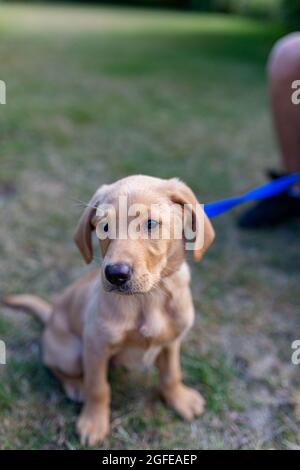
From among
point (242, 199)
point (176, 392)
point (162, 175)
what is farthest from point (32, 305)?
point (162, 175)

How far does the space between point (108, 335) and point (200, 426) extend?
2.27 feet

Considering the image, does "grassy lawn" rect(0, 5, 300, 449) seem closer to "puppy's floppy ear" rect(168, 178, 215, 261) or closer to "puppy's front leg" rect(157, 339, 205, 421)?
"puppy's front leg" rect(157, 339, 205, 421)

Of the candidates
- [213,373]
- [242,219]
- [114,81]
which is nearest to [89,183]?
[242,219]

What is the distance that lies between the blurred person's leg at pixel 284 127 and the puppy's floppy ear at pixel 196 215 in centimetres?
194

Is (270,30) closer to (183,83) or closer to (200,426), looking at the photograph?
(183,83)

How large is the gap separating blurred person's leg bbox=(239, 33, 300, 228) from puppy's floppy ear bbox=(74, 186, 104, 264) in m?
2.01

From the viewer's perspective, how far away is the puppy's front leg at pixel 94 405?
2031 mm

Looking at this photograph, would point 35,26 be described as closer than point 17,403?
No

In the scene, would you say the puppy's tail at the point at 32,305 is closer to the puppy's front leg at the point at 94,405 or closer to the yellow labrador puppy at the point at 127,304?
the yellow labrador puppy at the point at 127,304

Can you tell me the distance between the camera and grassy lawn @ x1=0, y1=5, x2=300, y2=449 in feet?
7.37

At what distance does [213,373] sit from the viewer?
8.16 ft

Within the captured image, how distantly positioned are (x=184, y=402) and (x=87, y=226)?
96cm

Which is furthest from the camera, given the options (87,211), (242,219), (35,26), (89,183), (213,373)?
(35,26)
